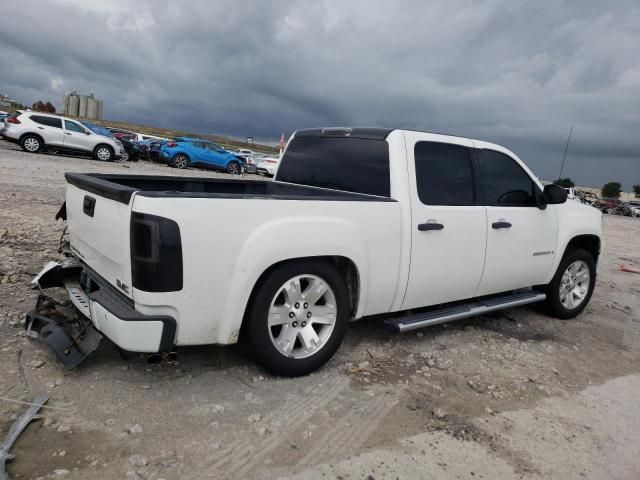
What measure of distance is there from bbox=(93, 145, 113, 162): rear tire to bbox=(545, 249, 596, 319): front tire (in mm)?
18993

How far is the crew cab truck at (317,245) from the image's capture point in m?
2.77

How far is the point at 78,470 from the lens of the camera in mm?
2293

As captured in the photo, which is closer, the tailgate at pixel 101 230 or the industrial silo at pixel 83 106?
the tailgate at pixel 101 230

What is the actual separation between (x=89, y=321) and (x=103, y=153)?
1887 cm

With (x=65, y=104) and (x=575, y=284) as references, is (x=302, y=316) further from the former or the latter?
(x=65, y=104)

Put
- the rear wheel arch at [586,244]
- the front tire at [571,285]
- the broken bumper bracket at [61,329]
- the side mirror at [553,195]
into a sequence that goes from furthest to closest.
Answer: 1. the rear wheel arch at [586,244]
2. the front tire at [571,285]
3. the side mirror at [553,195]
4. the broken bumper bracket at [61,329]

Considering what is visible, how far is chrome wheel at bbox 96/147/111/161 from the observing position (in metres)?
20.0

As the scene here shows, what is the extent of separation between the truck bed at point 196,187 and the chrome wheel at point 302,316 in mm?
588

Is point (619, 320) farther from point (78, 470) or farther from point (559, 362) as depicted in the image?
point (78, 470)

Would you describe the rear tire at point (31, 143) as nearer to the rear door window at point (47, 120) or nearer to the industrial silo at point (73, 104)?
the rear door window at point (47, 120)

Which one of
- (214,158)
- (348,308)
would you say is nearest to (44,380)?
(348,308)

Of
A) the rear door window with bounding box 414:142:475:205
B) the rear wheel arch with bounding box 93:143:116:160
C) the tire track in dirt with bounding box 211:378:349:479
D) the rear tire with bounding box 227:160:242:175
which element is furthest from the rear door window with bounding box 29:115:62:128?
the tire track in dirt with bounding box 211:378:349:479

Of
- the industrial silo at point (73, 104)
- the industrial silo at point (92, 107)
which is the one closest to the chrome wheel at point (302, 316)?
the industrial silo at point (92, 107)

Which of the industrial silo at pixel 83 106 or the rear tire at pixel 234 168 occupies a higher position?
the industrial silo at pixel 83 106
